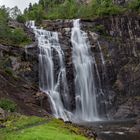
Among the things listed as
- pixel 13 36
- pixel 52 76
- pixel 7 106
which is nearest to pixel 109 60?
pixel 52 76

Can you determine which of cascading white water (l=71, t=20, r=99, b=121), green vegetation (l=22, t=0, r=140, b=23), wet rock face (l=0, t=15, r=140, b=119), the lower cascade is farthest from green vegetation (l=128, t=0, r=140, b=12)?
the lower cascade

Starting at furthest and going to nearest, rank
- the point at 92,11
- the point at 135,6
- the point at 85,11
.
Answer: the point at 85,11, the point at 92,11, the point at 135,6

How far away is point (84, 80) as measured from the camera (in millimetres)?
81500

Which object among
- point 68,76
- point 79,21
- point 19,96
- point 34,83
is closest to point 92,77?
point 68,76

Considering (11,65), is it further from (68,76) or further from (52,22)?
(52,22)

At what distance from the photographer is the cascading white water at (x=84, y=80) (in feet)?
253

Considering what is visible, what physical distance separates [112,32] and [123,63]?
11.5m

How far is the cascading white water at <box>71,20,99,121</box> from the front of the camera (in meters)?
77.0

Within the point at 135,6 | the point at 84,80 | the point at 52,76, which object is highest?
the point at 135,6

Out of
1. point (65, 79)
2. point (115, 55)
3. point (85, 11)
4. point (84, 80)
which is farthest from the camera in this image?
point (85, 11)

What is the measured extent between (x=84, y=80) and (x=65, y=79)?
4443 millimetres

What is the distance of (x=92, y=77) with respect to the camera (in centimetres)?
8250

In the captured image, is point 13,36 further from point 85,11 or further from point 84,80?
point 85,11

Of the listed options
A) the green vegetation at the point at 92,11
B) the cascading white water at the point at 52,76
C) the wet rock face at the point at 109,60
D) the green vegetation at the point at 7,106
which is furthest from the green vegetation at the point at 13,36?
the green vegetation at the point at 7,106
